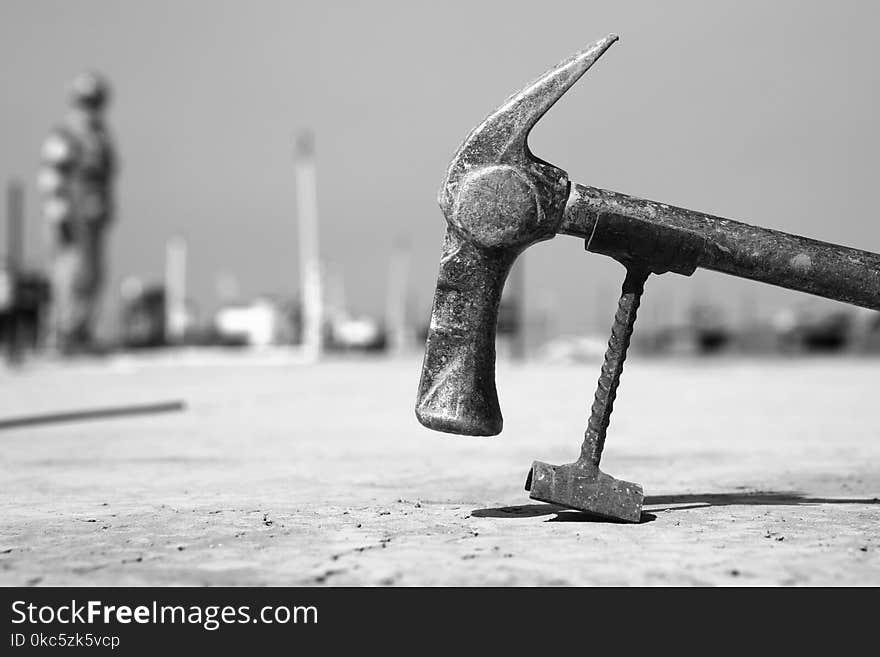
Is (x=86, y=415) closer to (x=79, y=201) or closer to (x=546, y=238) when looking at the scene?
(x=546, y=238)

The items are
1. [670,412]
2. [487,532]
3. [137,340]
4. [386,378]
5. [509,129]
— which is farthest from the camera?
[137,340]

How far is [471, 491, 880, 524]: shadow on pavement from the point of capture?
4.77 metres

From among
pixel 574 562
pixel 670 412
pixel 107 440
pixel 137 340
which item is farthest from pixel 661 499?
pixel 137 340

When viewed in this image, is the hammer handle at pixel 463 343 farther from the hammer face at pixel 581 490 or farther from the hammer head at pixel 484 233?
the hammer face at pixel 581 490

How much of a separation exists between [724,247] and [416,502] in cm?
181

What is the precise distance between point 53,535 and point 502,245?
2.05 m

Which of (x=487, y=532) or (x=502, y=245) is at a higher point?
(x=502, y=245)

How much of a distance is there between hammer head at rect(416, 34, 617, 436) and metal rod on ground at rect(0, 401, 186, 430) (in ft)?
20.7

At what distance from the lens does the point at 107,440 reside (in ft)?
28.7

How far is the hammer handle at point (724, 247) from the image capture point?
454 cm

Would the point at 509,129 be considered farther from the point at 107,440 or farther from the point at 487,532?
the point at 107,440

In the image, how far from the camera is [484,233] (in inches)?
177

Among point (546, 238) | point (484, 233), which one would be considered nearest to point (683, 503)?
point (546, 238)

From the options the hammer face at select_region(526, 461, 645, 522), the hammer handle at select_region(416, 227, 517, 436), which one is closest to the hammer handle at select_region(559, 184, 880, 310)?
the hammer handle at select_region(416, 227, 517, 436)
